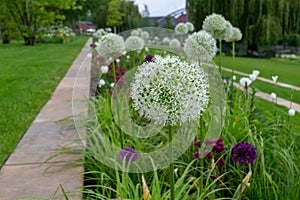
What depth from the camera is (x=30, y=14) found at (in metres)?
18.6

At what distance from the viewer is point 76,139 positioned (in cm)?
274

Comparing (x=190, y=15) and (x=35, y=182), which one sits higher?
(x=190, y=15)

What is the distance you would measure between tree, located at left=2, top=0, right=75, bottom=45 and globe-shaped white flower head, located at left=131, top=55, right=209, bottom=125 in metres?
18.3

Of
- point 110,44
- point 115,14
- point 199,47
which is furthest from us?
point 115,14

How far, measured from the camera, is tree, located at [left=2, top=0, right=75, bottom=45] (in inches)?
734

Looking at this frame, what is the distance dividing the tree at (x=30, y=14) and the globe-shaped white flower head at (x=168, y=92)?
721 inches

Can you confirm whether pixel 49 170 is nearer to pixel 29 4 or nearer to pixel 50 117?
pixel 50 117

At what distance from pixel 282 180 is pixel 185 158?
63cm

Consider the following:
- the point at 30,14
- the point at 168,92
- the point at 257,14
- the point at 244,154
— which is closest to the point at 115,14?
the point at 30,14

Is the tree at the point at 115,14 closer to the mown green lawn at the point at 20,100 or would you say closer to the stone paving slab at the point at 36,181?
the mown green lawn at the point at 20,100

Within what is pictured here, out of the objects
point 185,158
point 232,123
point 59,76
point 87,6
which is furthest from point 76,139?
point 87,6

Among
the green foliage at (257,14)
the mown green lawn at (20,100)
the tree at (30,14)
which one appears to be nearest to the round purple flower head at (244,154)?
the mown green lawn at (20,100)

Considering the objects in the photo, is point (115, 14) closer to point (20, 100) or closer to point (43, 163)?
point (20, 100)

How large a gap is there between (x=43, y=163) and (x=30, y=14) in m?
18.0
